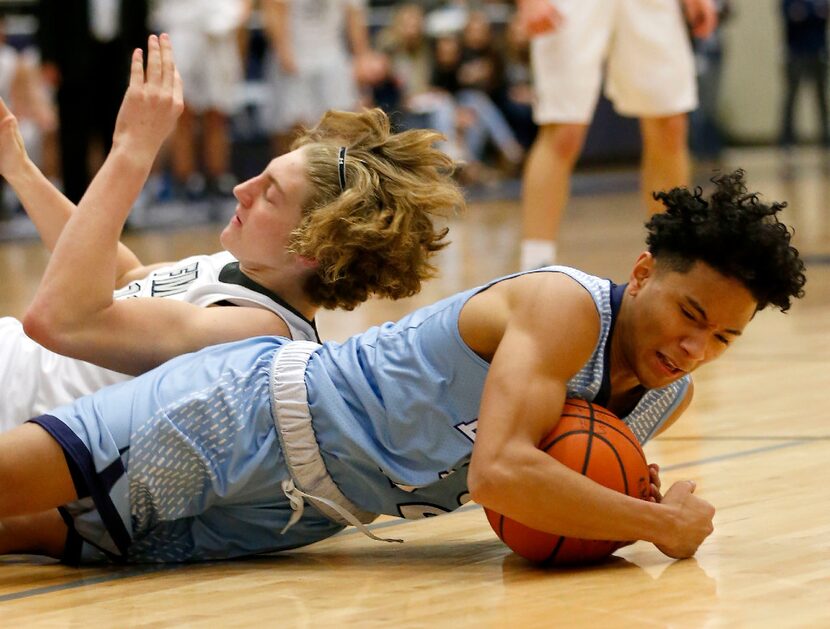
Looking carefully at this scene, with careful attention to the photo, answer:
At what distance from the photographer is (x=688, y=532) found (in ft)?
7.95

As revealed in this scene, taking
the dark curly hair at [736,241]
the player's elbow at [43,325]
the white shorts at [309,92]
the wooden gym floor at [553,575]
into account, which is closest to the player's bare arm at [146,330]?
the player's elbow at [43,325]

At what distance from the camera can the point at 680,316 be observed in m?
2.39

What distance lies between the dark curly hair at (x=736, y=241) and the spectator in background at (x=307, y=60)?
28.0 ft

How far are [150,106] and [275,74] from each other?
8.79m

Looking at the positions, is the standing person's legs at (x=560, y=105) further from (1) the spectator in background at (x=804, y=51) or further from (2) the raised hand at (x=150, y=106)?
(1) the spectator in background at (x=804, y=51)

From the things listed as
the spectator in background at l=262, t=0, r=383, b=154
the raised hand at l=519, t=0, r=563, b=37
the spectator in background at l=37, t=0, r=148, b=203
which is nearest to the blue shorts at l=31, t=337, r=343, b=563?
the raised hand at l=519, t=0, r=563, b=37

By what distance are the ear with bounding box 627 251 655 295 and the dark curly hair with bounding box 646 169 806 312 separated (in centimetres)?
3

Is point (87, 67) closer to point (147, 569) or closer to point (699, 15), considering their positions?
point (699, 15)

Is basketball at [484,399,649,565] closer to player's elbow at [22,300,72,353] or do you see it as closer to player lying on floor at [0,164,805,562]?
player lying on floor at [0,164,805,562]

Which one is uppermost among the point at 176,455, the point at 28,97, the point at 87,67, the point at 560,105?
the point at 560,105

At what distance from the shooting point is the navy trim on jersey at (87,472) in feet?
8.37

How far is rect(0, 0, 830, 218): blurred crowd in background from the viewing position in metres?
9.68

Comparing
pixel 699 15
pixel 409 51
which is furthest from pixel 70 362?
pixel 409 51

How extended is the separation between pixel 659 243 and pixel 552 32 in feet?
9.97
